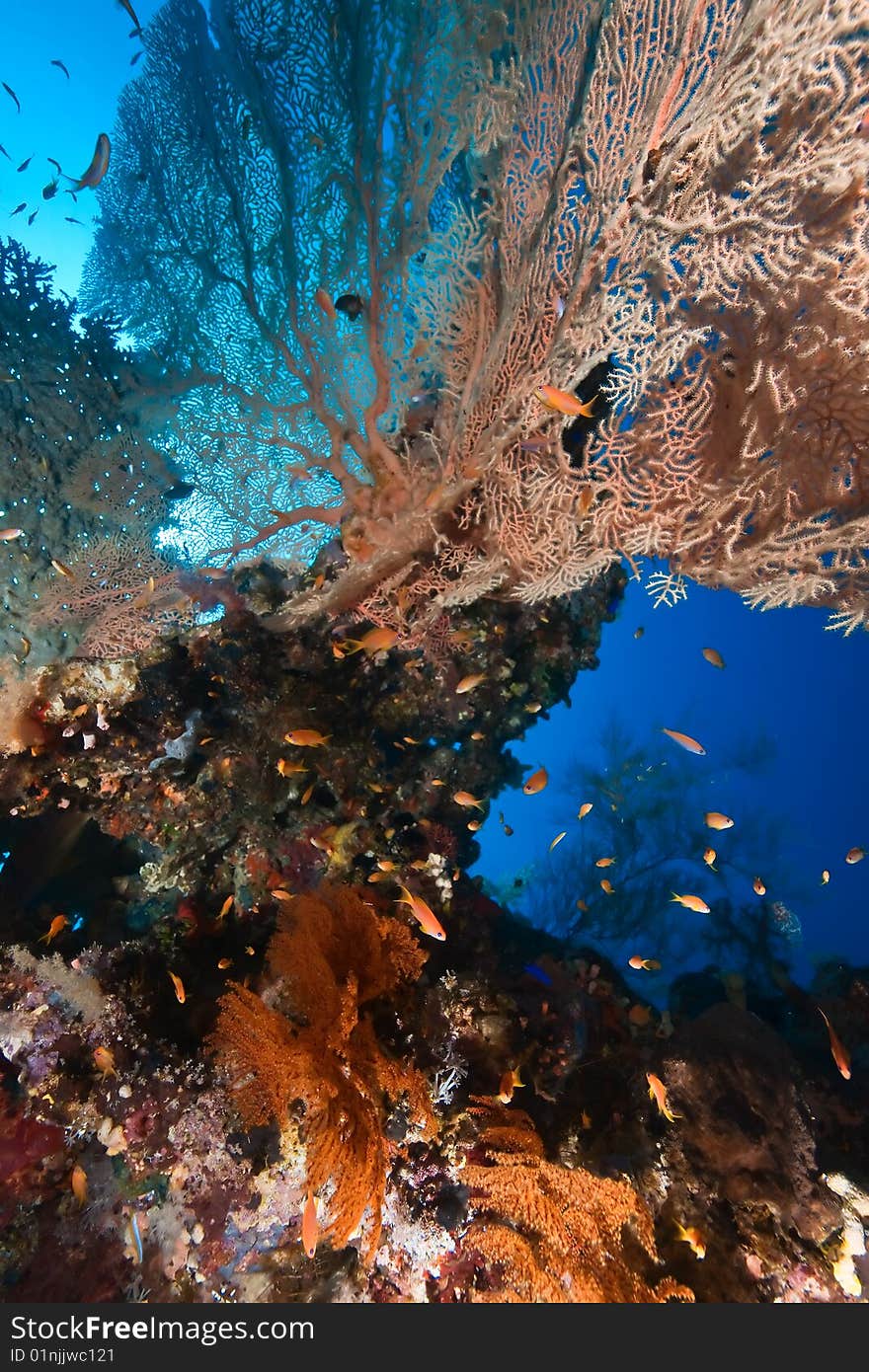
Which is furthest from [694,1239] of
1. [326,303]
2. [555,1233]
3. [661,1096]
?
[326,303]

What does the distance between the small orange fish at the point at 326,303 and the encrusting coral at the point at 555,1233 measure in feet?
19.0

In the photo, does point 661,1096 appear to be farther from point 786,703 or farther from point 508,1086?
point 786,703

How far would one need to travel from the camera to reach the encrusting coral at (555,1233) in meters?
2.95

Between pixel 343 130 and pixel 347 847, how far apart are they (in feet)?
19.0

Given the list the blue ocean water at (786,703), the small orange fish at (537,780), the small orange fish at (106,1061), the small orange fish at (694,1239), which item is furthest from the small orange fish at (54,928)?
the blue ocean water at (786,703)

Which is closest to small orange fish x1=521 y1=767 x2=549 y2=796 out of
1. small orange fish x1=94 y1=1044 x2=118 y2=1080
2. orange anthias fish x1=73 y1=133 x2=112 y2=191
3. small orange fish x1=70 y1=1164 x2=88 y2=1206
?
small orange fish x1=94 y1=1044 x2=118 y2=1080

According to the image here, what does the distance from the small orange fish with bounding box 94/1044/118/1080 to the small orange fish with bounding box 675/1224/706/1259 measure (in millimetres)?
3733

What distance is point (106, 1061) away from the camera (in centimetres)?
397

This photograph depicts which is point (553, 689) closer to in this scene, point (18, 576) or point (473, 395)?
point (473, 395)

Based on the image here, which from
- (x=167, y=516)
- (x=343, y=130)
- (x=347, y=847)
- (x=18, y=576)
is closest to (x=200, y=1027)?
(x=347, y=847)

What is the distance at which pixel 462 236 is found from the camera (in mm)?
4121

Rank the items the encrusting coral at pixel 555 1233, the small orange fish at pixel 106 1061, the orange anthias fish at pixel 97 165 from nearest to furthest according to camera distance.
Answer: the encrusting coral at pixel 555 1233 → the small orange fish at pixel 106 1061 → the orange anthias fish at pixel 97 165

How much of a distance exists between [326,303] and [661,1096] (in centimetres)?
611

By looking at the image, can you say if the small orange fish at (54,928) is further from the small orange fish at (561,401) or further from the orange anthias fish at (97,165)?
the orange anthias fish at (97,165)
